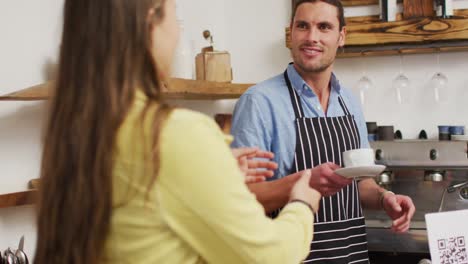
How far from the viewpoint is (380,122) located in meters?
3.02

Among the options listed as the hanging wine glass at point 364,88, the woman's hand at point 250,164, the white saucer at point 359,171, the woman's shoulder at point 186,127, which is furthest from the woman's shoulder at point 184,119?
the hanging wine glass at point 364,88

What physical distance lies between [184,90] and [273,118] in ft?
2.12

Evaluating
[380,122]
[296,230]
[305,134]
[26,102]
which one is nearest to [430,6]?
[380,122]

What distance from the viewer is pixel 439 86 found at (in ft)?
9.50

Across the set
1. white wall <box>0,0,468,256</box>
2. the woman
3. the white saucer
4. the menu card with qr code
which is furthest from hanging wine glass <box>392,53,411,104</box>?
the woman

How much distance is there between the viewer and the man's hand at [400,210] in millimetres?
1707

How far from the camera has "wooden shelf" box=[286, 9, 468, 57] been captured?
2729 millimetres

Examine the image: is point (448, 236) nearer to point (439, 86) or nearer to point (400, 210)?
point (400, 210)

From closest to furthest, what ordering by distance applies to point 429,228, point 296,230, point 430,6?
point 296,230 → point 429,228 → point 430,6

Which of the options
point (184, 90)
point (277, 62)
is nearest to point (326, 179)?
point (184, 90)

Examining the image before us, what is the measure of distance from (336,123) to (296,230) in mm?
987

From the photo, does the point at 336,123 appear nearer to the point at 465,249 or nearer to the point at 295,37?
the point at 295,37

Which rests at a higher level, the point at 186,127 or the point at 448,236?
the point at 186,127

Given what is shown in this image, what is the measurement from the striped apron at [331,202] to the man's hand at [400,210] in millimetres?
127
